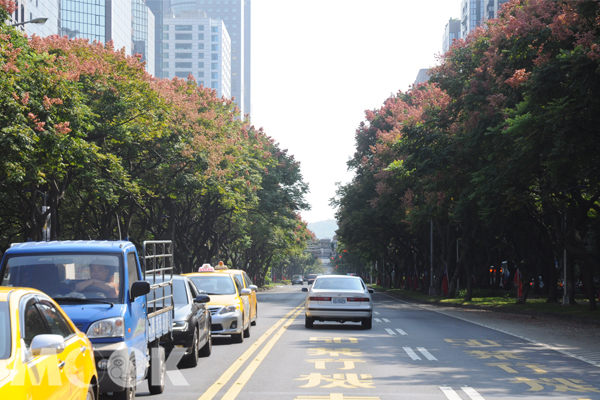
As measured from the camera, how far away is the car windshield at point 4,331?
4784 mm

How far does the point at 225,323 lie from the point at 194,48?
154828 millimetres

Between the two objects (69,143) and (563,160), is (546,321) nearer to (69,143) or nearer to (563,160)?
(563,160)

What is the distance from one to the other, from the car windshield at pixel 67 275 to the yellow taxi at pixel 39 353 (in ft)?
6.74

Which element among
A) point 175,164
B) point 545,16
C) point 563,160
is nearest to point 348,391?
point 563,160

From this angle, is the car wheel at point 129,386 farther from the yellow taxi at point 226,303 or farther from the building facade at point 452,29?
the building facade at point 452,29

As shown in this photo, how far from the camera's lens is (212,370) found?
11.3 meters

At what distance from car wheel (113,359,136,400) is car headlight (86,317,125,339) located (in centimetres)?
35

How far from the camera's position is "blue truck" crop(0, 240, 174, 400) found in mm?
7539

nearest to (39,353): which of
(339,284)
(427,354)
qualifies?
(427,354)

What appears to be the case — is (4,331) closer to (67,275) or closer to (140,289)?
(140,289)

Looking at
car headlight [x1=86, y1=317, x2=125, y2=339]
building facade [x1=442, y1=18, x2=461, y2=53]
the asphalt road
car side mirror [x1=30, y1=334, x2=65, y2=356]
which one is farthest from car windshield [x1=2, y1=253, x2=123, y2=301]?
building facade [x1=442, y1=18, x2=461, y2=53]

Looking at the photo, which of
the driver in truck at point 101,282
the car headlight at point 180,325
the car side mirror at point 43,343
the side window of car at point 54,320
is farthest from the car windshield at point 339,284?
the car side mirror at point 43,343

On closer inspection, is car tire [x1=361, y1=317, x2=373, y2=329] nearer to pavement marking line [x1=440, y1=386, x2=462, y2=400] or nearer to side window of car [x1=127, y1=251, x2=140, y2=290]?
pavement marking line [x1=440, y1=386, x2=462, y2=400]

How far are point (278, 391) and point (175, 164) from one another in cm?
2660
